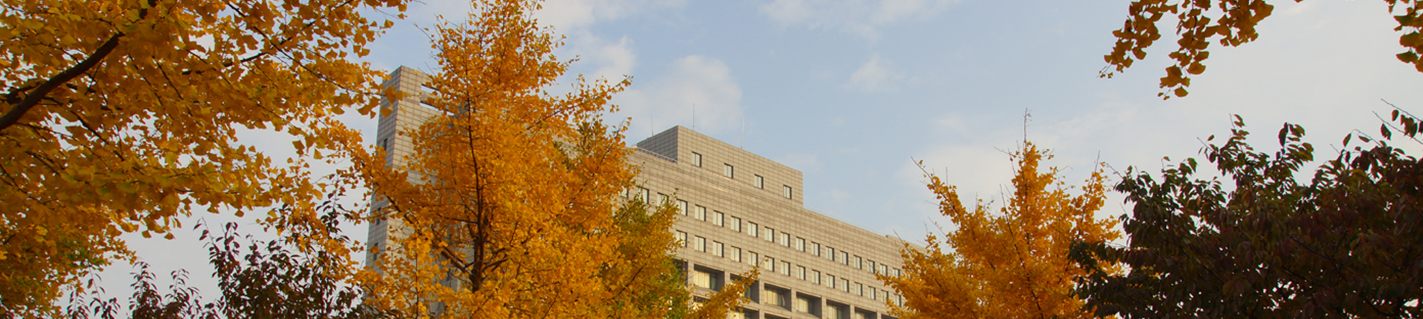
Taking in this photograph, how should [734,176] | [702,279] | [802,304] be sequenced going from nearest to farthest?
[702,279], [802,304], [734,176]

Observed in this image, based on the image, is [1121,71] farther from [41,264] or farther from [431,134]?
[41,264]

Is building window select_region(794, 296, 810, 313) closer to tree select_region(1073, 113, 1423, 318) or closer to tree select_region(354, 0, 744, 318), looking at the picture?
tree select_region(354, 0, 744, 318)

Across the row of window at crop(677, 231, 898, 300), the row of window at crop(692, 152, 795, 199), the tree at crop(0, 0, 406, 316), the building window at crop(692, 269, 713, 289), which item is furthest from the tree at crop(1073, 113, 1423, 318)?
the row of window at crop(692, 152, 795, 199)

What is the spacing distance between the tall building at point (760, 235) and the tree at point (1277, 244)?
130 feet

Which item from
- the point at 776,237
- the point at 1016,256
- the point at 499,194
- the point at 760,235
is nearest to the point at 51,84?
the point at 499,194

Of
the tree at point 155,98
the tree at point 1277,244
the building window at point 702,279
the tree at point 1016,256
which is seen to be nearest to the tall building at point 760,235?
the building window at point 702,279

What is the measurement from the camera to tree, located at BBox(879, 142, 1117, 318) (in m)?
11.8

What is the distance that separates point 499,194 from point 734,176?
161 ft

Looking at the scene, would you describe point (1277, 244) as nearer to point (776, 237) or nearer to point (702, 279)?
point (702, 279)

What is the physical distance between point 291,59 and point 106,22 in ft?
2.94

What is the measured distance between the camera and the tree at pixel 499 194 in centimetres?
891

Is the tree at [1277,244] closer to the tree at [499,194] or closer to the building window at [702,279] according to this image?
the tree at [499,194]

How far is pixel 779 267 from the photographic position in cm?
5619

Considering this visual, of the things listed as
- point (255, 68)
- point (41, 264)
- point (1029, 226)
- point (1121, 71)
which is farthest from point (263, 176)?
point (1029, 226)
